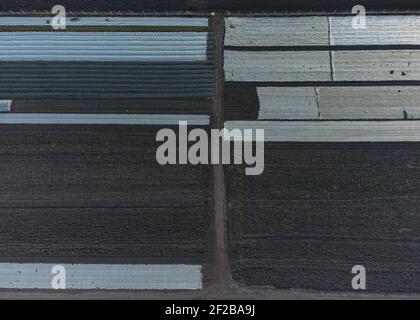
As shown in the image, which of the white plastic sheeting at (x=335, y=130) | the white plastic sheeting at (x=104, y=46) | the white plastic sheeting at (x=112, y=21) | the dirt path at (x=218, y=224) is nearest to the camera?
the dirt path at (x=218, y=224)

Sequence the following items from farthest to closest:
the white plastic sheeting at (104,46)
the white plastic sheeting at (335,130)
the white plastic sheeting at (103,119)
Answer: the white plastic sheeting at (104,46) → the white plastic sheeting at (103,119) → the white plastic sheeting at (335,130)

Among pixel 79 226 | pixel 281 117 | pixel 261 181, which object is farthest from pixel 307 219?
pixel 79 226

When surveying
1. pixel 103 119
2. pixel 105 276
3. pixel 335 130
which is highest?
pixel 103 119

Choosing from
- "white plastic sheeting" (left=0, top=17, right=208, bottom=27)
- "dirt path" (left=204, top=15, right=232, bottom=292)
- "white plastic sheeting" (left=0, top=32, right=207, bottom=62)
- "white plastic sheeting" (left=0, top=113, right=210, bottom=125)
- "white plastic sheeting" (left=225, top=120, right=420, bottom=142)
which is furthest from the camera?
"white plastic sheeting" (left=0, top=17, right=208, bottom=27)

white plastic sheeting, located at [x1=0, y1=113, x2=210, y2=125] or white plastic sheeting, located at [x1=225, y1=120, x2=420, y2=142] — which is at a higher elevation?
white plastic sheeting, located at [x1=0, y1=113, x2=210, y2=125]

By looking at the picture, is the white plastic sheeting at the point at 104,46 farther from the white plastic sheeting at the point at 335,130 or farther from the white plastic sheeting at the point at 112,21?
the white plastic sheeting at the point at 335,130

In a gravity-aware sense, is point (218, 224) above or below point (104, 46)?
below

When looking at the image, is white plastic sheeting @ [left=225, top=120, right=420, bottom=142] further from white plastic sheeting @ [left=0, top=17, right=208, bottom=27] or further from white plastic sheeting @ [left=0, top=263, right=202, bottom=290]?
white plastic sheeting @ [left=0, top=263, right=202, bottom=290]

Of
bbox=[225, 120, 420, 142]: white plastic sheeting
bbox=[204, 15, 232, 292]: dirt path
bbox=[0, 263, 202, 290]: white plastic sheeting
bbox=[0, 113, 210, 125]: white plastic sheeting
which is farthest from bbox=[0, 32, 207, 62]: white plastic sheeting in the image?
bbox=[0, 263, 202, 290]: white plastic sheeting

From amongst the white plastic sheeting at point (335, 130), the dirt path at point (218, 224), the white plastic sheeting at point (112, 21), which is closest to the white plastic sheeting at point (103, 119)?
the dirt path at point (218, 224)

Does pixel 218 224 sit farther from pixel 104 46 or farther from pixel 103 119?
pixel 104 46

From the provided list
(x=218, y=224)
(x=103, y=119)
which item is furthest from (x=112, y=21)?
(x=218, y=224)

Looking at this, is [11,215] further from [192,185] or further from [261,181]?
[261,181]

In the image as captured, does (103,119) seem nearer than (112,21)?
Yes
